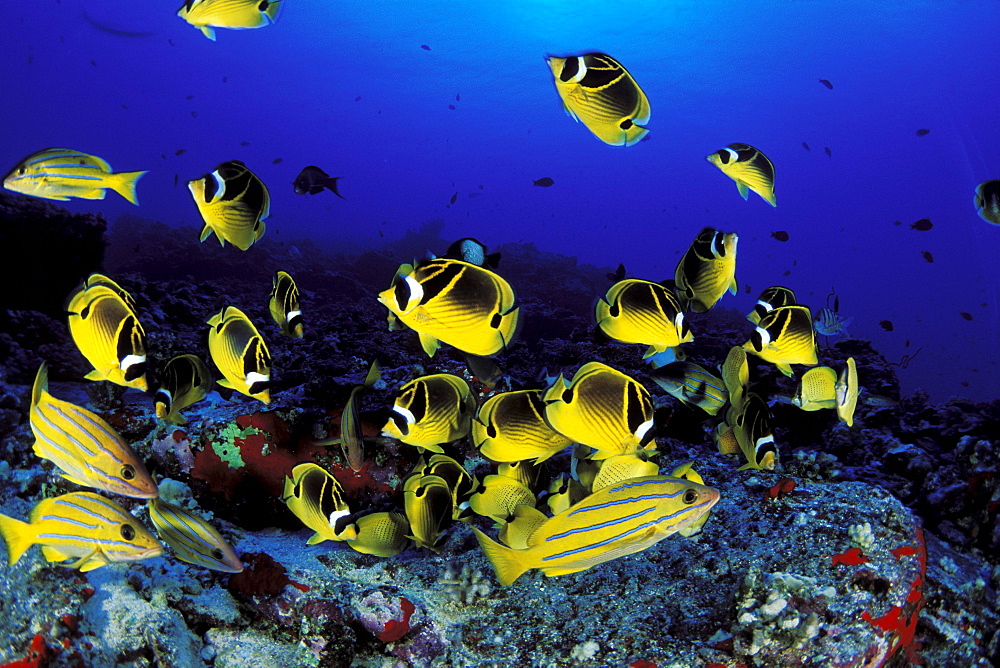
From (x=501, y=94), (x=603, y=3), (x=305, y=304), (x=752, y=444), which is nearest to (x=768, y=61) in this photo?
(x=603, y=3)

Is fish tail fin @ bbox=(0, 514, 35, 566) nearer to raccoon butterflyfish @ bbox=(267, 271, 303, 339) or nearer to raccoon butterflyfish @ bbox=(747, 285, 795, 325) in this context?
raccoon butterflyfish @ bbox=(267, 271, 303, 339)

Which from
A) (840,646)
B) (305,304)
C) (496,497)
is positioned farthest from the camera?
(305,304)

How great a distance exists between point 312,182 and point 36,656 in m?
4.84

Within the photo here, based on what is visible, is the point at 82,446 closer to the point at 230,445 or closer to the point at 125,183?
the point at 125,183

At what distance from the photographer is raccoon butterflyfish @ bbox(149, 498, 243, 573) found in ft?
7.23

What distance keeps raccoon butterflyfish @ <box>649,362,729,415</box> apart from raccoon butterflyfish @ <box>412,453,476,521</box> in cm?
163

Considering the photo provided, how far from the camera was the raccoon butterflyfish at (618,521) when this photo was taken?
5.91 feet

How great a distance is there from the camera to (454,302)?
5.46 feet

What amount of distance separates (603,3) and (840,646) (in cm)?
5718

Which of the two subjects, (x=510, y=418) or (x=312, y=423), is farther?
(x=312, y=423)

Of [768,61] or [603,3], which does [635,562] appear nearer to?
[603,3]

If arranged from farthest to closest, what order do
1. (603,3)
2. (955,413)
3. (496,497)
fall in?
(603,3) → (955,413) → (496,497)

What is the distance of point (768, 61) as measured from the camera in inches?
2062

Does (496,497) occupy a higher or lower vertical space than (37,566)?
higher
